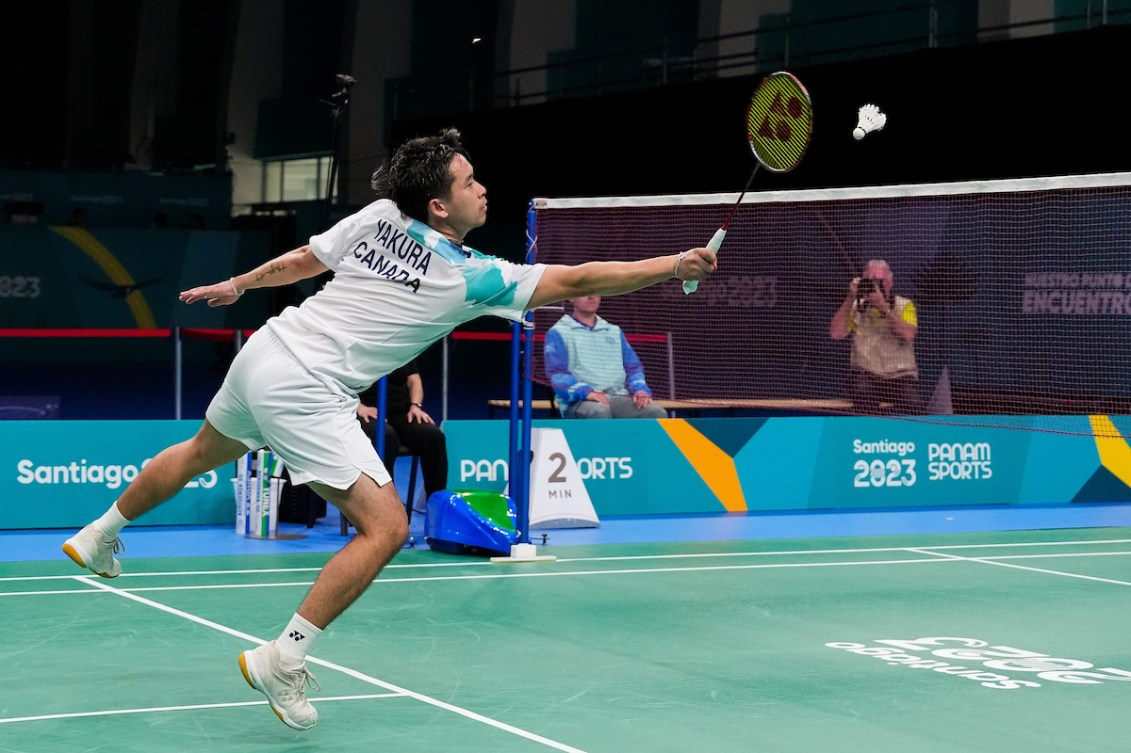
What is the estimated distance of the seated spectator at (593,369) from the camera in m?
10.7

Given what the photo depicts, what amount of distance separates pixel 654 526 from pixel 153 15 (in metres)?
18.4

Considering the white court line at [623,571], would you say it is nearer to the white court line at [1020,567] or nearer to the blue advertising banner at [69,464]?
the white court line at [1020,567]

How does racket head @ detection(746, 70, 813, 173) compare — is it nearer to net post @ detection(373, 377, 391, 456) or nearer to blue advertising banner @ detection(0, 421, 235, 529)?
net post @ detection(373, 377, 391, 456)

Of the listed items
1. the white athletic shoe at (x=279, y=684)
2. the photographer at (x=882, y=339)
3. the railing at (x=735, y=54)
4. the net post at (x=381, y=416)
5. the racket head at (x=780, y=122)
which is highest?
the railing at (x=735, y=54)

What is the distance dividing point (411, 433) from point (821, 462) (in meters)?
3.42

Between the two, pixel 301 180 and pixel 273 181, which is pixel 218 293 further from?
pixel 273 181

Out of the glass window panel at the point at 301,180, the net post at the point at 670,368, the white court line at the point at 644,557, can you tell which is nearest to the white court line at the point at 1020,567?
the white court line at the point at 644,557

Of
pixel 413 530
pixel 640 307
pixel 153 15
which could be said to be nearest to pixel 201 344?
pixel 153 15

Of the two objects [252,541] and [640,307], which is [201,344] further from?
[252,541]

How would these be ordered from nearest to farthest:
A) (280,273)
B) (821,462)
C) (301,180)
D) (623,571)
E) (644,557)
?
(280,273) → (623,571) → (644,557) → (821,462) → (301,180)

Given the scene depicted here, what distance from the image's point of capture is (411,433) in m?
9.60

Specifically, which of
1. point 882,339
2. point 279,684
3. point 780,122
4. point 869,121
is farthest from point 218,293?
point 882,339

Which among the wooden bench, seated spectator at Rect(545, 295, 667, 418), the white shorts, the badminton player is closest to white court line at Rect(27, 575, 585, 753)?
the badminton player

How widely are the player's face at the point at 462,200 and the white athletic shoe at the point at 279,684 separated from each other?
1.49 meters
